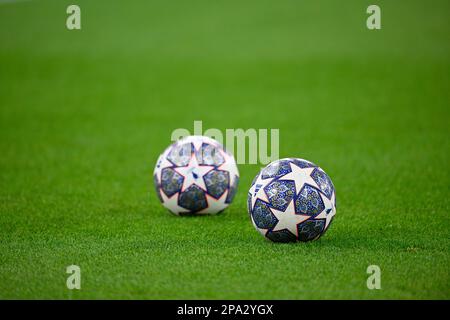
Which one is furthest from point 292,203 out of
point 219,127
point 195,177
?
point 219,127

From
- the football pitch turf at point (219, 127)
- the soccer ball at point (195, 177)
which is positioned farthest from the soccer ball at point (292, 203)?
the soccer ball at point (195, 177)

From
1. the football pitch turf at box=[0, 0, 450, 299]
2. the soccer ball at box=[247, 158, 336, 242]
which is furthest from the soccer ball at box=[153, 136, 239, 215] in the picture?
the soccer ball at box=[247, 158, 336, 242]

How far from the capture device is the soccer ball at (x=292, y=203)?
814 centimetres

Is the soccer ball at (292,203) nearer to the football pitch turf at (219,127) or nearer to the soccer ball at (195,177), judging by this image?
the football pitch turf at (219,127)

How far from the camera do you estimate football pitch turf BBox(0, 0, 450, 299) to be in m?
7.48

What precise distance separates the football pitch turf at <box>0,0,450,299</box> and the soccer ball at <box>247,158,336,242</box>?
0.23m

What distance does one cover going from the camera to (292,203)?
813 cm

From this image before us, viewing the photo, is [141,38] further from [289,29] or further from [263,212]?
[263,212]

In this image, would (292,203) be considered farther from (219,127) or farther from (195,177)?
(219,127)

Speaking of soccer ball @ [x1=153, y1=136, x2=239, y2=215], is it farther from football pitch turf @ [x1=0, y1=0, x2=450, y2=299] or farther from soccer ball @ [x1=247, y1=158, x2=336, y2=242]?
soccer ball @ [x1=247, y1=158, x2=336, y2=242]

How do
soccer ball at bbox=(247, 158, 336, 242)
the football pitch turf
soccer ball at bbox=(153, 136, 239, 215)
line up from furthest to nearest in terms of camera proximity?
1. soccer ball at bbox=(153, 136, 239, 215)
2. soccer ball at bbox=(247, 158, 336, 242)
3. the football pitch turf

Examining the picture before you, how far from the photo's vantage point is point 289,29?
33188 millimetres
